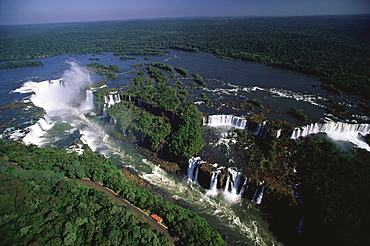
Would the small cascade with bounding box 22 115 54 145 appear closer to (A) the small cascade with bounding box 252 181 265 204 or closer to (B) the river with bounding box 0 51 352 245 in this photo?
(B) the river with bounding box 0 51 352 245

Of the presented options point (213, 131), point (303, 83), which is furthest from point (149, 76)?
point (303, 83)

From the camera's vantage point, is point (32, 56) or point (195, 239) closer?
point (195, 239)

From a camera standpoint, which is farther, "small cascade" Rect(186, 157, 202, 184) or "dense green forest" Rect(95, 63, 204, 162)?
"dense green forest" Rect(95, 63, 204, 162)

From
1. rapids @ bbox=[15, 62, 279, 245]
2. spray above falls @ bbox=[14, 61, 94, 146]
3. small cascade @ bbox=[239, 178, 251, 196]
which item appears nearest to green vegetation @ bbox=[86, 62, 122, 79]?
spray above falls @ bbox=[14, 61, 94, 146]

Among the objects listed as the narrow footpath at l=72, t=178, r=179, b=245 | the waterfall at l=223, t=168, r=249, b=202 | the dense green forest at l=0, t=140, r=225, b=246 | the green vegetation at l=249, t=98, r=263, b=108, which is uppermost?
the dense green forest at l=0, t=140, r=225, b=246

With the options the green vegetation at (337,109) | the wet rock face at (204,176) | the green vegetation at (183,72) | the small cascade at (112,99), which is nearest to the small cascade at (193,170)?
the wet rock face at (204,176)

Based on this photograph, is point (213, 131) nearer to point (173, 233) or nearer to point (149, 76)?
point (173, 233)
